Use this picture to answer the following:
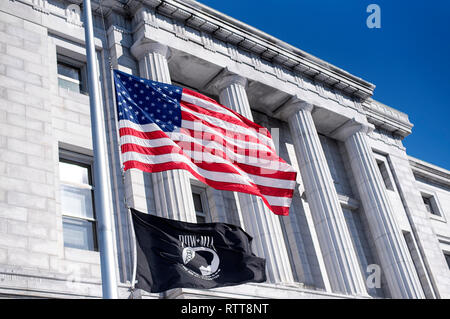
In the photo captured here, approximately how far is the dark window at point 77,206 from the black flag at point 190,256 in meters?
3.50

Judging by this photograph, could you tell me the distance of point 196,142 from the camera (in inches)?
628

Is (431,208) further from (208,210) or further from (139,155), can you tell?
(139,155)

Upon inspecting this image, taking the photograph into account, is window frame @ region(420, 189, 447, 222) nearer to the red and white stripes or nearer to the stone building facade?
the stone building facade

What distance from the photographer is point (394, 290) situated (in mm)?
23688

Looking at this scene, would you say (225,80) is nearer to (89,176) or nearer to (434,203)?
(89,176)

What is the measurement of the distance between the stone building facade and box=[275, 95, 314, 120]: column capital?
0.18ft

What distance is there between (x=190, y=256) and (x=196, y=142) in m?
3.51

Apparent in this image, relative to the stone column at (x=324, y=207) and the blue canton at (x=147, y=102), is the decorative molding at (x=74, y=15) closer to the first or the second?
the blue canton at (x=147, y=102)

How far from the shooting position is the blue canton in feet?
48.9

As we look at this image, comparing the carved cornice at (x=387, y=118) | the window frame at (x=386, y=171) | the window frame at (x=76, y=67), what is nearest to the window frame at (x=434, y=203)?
the carved cornice at (x=387, y=118)

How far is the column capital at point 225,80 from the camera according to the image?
76.0 feet

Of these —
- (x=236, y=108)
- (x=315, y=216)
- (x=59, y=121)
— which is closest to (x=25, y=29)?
(x=59, y=121)

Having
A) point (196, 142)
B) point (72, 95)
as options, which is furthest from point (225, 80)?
point (196, 142)

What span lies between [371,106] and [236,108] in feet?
35.6
